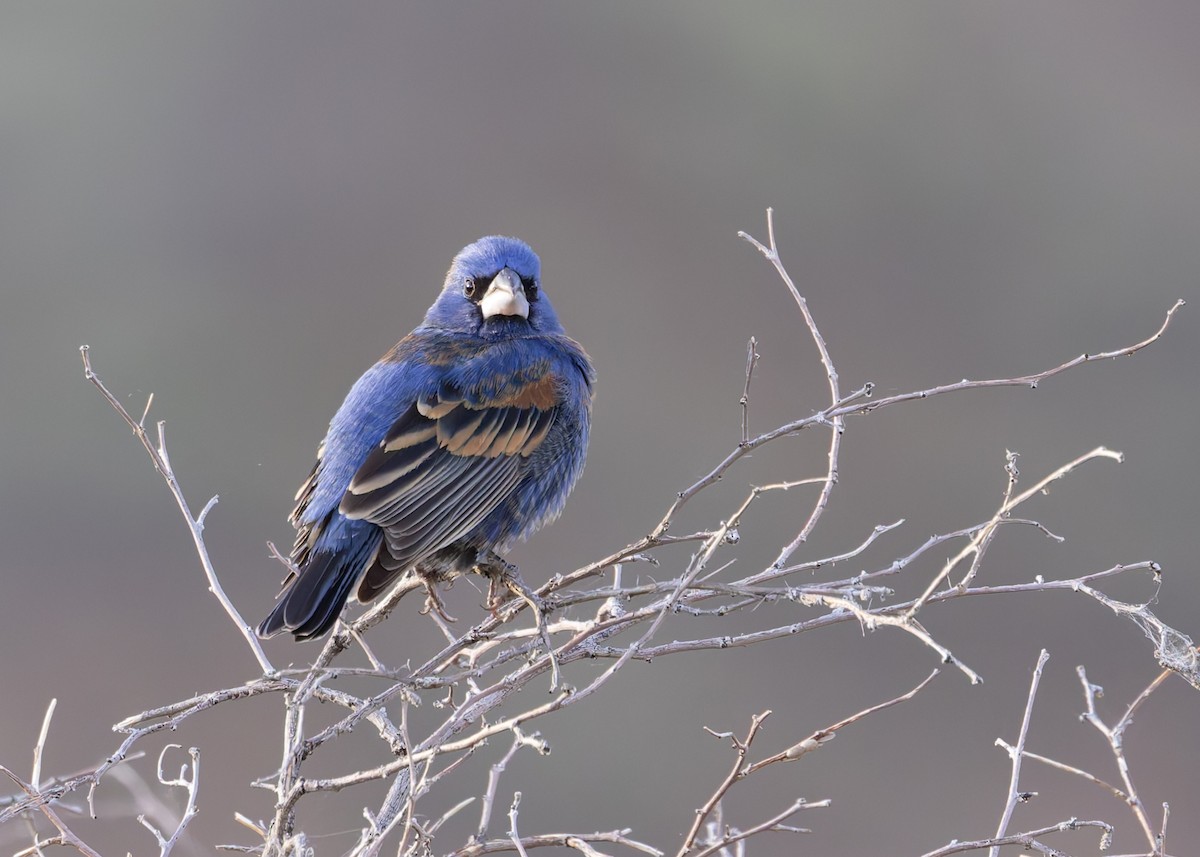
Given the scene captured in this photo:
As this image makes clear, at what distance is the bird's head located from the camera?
4.87m

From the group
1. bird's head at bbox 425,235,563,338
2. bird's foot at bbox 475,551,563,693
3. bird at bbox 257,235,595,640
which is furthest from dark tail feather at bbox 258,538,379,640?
bird's head at bbox 425,235,563,338

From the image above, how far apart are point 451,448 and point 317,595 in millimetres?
819

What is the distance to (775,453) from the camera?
14.8 metres

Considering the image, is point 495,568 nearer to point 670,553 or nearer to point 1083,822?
point 1083,822

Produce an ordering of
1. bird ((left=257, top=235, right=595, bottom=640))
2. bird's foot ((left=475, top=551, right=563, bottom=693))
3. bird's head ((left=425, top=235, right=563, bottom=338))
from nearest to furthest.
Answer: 1. bird's foot ((left=475, top=551, right=563, bottom=693))
2. bird ((left=257, top=235, right=595, bottom=640))
3. bird's head ((left=425, top=235, right=563, bottom=338))

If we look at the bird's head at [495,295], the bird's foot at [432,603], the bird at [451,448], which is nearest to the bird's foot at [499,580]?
the bird at [451,448]

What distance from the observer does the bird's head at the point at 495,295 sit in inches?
192

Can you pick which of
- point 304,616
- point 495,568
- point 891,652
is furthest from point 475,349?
point 891,652

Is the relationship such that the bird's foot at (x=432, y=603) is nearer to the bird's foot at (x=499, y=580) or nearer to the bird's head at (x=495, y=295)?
the bird's foot at (x=499, y=580)

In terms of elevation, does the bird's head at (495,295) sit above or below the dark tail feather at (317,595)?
above

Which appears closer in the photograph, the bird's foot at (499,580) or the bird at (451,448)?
the bird's foot at (499,580)

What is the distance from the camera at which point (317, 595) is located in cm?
382

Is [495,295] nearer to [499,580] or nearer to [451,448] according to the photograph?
[451,448]

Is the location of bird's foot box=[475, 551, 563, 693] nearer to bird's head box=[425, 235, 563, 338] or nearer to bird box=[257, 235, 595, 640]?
bird box=[257, 235, 595, 640]
